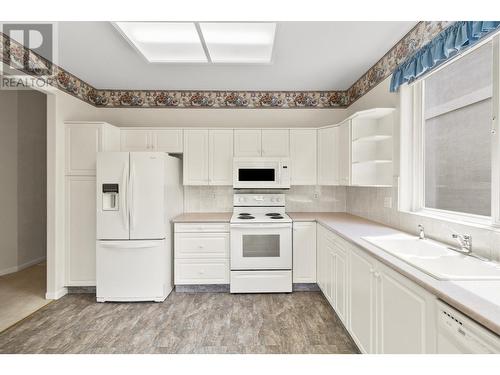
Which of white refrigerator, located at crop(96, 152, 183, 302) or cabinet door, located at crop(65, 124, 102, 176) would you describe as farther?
cabinet door, located at crop(65, 124, 102, 176)

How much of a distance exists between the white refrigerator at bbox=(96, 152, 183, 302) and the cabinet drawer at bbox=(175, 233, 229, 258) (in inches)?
11.7

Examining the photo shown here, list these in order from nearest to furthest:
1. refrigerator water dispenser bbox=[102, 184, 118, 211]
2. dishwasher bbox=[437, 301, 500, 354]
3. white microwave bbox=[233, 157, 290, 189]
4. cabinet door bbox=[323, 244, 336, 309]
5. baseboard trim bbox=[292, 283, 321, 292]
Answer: dishwasher bbox=[437, 301, 500, 354]
cabinet door bbox=[323, 244, 336, 309]
refrigerator water dispenser bbox=[102, 184, 118, 211]
baseboard trim bbox=[292, 283, 321, 292]
white microwave bbox=[233, 157, 290, 189]

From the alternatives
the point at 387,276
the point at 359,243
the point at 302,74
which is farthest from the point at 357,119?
the point at 387,276

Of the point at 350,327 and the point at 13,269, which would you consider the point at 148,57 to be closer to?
the point at 350,327

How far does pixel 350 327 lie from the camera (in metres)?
2.08

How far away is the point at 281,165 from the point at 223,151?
0.81 m

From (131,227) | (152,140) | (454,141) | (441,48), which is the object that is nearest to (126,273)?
(131,227)

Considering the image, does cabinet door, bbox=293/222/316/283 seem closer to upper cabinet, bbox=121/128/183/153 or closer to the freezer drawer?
the freezer drawer

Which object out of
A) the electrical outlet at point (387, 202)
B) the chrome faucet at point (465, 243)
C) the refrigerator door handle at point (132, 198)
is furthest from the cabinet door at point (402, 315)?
the refrigerator door handle at point (132, 198)

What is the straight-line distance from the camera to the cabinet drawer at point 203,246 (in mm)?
3125

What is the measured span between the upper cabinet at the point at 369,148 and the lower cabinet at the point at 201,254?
1720 millimetres

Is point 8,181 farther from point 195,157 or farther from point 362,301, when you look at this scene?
point 362,301

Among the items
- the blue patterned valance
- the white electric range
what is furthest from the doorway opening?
the blue patterned valance

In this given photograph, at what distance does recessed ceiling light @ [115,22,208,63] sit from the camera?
194cm
